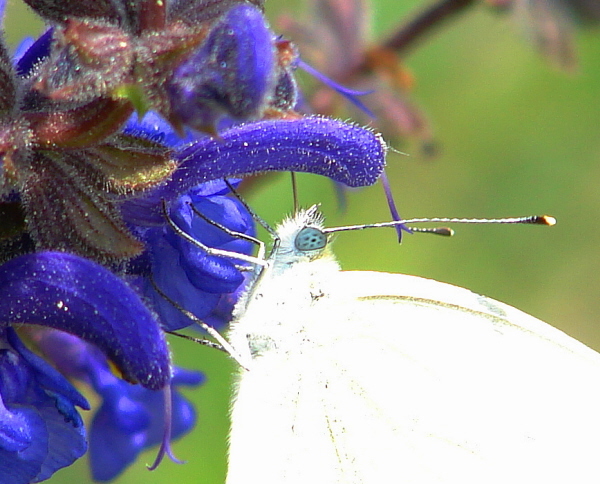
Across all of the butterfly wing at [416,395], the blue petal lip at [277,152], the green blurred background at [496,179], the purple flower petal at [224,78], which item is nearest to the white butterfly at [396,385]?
the butterfly wing at [416,395]

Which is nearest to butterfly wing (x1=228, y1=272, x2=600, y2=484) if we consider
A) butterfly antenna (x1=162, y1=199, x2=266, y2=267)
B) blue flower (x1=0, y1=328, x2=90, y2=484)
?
butterfly antenna (x1=162, y1=199, x2=266, y2=267)

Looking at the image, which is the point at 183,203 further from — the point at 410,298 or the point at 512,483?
the point at 512,483

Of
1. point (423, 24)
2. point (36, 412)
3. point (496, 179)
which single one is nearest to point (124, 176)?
point (36, 412)

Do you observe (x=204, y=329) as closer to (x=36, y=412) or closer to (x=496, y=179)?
(x=36, y=412)

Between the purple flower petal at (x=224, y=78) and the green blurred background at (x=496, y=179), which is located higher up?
the green blurred background at (x=496, y=179)

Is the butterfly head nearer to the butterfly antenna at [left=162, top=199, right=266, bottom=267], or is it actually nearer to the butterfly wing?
the butterfly wing

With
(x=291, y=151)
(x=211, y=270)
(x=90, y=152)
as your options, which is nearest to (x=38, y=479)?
(x=211, y=270)

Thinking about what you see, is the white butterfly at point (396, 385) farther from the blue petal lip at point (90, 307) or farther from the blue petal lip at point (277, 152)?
the blue petal lip at point (90, 307)
